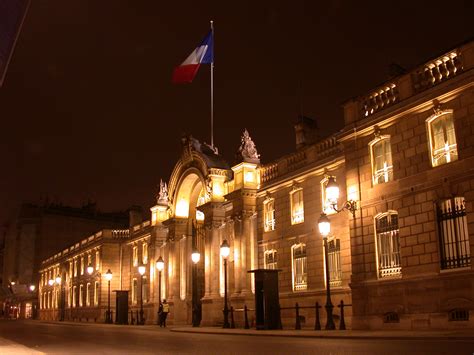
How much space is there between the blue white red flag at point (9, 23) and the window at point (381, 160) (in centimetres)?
1544

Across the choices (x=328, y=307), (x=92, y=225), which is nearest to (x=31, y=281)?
(x=92, y=225)

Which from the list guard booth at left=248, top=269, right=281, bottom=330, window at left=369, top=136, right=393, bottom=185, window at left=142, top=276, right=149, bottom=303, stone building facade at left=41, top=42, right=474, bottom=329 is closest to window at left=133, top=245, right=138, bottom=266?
window at left=142, top=276, right=149, bottom=303

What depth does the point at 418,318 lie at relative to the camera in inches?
867

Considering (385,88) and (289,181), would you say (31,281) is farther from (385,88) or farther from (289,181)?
(385,88)

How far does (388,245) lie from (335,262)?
5.11 m

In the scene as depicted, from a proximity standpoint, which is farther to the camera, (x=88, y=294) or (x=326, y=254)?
(x=88, y=294)

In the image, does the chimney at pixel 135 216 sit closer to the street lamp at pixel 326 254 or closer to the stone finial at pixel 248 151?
the stone finial at pixel 248 151

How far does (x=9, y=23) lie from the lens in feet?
44.2

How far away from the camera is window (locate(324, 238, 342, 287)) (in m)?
28.6

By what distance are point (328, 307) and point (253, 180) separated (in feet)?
41.7

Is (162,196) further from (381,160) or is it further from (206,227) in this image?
(381,160)

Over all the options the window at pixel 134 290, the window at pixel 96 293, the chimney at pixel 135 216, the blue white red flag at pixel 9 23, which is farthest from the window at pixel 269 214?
the window at pixel 96 293

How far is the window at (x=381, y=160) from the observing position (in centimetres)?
2473

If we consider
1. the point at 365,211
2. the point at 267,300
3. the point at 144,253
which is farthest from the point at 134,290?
the point at 365,211
